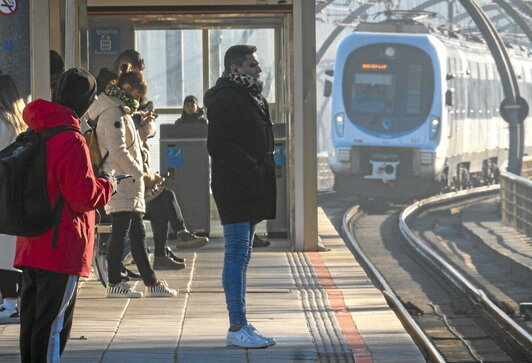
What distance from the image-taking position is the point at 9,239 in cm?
773

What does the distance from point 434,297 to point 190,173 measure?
3693 mm

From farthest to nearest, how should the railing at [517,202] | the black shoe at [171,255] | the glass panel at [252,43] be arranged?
the railing at [517,202]
the glass panel at [252,43]
the black shoe at [171,255]

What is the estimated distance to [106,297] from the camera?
30.0ft

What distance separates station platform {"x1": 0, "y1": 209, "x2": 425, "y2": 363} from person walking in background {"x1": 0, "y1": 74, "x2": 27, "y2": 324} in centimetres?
21

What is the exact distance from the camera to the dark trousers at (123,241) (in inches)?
350

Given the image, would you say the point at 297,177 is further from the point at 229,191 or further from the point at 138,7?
the point at 229,191

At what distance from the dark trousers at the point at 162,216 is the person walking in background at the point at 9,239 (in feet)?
7.83

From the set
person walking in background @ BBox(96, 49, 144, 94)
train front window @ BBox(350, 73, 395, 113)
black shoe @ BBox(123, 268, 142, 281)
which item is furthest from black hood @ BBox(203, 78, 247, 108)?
train front window @ BBox(350, 73, 395, 113)

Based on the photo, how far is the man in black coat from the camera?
6867 mm

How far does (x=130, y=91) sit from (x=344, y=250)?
4.22m

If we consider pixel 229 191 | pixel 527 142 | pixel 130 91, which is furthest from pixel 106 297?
pixel 527 142

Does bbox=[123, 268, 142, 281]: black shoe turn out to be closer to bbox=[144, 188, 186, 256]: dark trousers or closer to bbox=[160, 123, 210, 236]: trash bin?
bbox=[144, 188, 186, 256]: dark trousers

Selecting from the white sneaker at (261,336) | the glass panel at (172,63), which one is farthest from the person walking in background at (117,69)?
the glass panel at (172,63)

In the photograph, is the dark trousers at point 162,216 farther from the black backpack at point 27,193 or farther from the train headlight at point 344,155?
the train headlight at point 344,155
